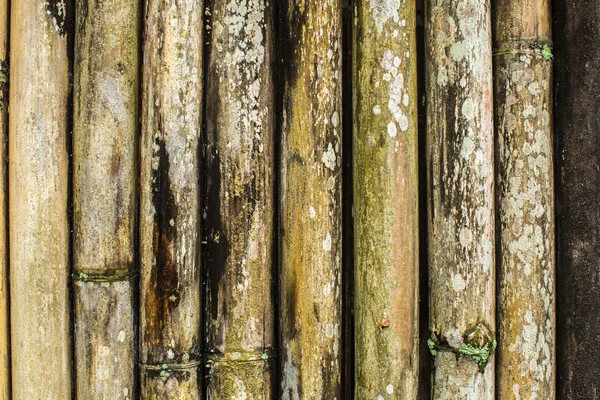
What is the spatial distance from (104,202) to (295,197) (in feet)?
1.37

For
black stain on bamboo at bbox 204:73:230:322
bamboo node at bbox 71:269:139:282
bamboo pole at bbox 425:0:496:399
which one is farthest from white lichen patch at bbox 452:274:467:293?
bamboo node at bbox 71:269:139:282

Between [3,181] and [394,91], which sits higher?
[394,91]

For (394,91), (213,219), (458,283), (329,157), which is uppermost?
(394,91)

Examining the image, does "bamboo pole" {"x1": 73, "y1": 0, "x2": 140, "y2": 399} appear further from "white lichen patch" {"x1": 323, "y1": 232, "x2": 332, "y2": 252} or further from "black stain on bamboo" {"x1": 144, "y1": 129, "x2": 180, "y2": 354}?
"white lichen patch" {"x1": 323, "y1": 232, "x2": 332, "y2": 252}

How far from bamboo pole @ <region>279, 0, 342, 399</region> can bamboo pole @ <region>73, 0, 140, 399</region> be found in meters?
0.35

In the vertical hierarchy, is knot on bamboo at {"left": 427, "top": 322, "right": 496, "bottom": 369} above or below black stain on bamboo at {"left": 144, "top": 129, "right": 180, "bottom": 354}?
below

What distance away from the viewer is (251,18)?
1.13 metres

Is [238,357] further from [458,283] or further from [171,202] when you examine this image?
[458,283]

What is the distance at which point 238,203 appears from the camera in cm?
112

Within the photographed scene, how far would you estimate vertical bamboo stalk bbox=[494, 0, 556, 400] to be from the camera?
→ 1.12 m

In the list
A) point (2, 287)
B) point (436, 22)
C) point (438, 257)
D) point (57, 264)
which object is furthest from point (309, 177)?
point (2, 287)

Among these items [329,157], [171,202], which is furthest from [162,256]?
[329,157]

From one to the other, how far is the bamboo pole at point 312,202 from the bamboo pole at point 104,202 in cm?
35

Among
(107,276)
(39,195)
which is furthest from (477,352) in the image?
(39,195)
